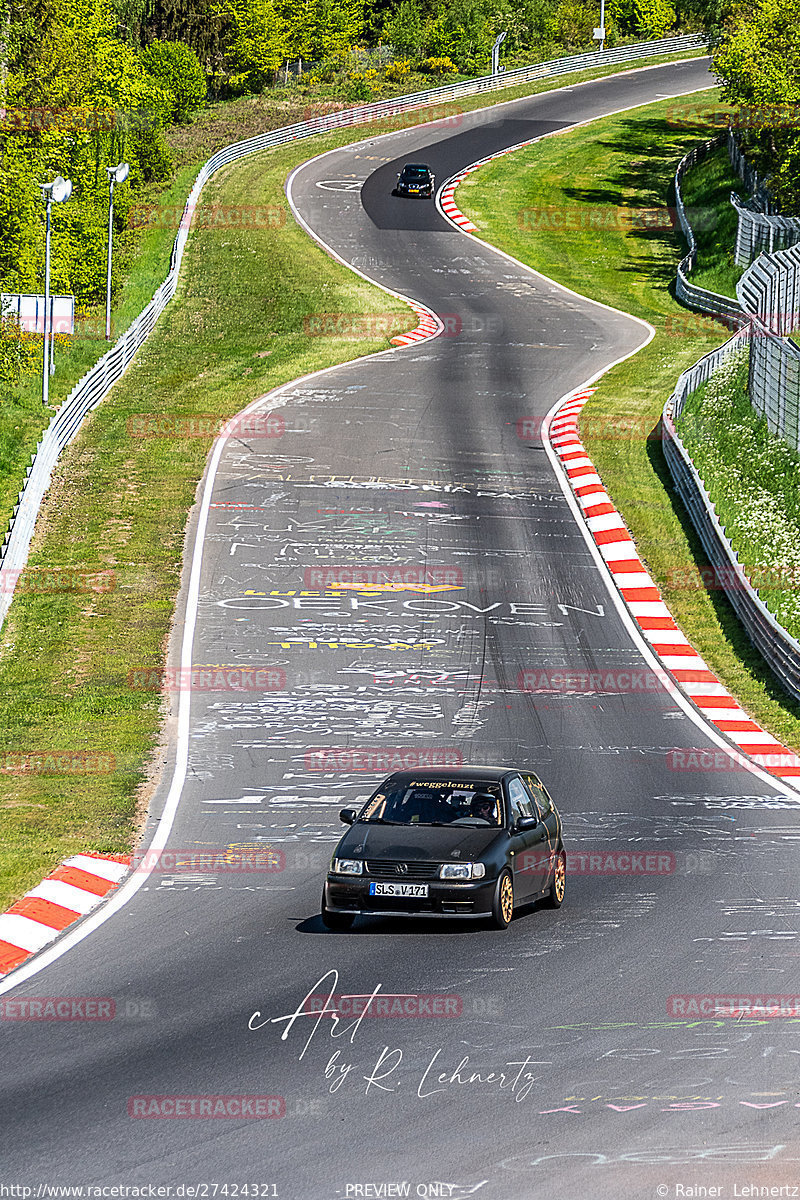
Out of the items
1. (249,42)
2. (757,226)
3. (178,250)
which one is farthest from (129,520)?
(249,42)

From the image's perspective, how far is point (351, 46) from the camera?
12362 cm

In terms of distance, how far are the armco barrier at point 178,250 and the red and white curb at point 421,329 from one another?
8.49m

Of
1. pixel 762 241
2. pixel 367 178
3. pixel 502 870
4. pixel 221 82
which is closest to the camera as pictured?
pixel 502 870

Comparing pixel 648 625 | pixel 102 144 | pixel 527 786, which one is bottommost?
pixel 648 625

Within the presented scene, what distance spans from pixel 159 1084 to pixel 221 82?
114 meters

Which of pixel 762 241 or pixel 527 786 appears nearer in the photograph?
pixel 527 786

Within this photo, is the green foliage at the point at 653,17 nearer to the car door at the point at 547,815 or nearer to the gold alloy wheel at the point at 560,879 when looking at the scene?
the car door at the point at 547,815

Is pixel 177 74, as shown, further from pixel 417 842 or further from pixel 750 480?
pixel 417 842

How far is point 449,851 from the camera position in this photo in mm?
13117

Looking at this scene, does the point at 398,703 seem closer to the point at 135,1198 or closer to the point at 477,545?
the point at 477,545

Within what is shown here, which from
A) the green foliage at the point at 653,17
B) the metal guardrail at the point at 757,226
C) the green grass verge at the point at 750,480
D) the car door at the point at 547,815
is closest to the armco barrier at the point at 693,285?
the metal guardrail at the point at 757,226

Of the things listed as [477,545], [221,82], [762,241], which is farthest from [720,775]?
[221,82]

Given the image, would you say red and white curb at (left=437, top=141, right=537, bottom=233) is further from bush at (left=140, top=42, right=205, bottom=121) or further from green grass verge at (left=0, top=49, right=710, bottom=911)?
bush at (left=140, top=42, right=205, bottom=121)

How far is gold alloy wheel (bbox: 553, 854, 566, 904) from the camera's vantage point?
46.9 feet
